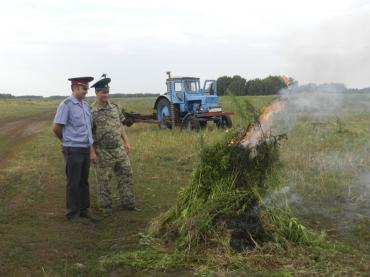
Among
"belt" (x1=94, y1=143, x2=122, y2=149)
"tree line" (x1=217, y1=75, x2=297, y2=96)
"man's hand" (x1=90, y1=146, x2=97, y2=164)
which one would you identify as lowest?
"man's hand" (x1=90, y1=146, x2=97, y2=164)

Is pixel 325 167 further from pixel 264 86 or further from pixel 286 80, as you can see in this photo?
pixel 286 80

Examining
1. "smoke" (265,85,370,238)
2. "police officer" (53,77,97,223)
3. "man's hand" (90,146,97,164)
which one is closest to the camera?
"smoke" (265,85,370,238)

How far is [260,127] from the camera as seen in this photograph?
5.70 meters

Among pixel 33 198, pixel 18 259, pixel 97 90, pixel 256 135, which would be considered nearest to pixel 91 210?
pixel 33 198

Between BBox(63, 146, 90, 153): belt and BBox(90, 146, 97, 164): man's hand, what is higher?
BBox(63, 146, 90, 153): belt

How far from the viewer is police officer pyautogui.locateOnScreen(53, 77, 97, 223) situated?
261 inches

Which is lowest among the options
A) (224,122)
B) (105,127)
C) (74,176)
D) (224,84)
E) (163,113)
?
(224,122)

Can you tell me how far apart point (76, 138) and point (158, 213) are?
5.05 ft

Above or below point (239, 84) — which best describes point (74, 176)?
below

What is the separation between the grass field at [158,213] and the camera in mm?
4770

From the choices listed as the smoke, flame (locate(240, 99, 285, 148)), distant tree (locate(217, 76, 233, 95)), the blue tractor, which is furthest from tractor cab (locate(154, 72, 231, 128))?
flame (locate(240, 99, 285, 148))

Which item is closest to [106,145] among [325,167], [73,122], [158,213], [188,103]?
[73,122]

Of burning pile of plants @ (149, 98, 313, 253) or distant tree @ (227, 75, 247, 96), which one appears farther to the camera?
distant tree @ (227, 75, 247, 96)

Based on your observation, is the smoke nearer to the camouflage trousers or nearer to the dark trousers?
the camouflage trousers
